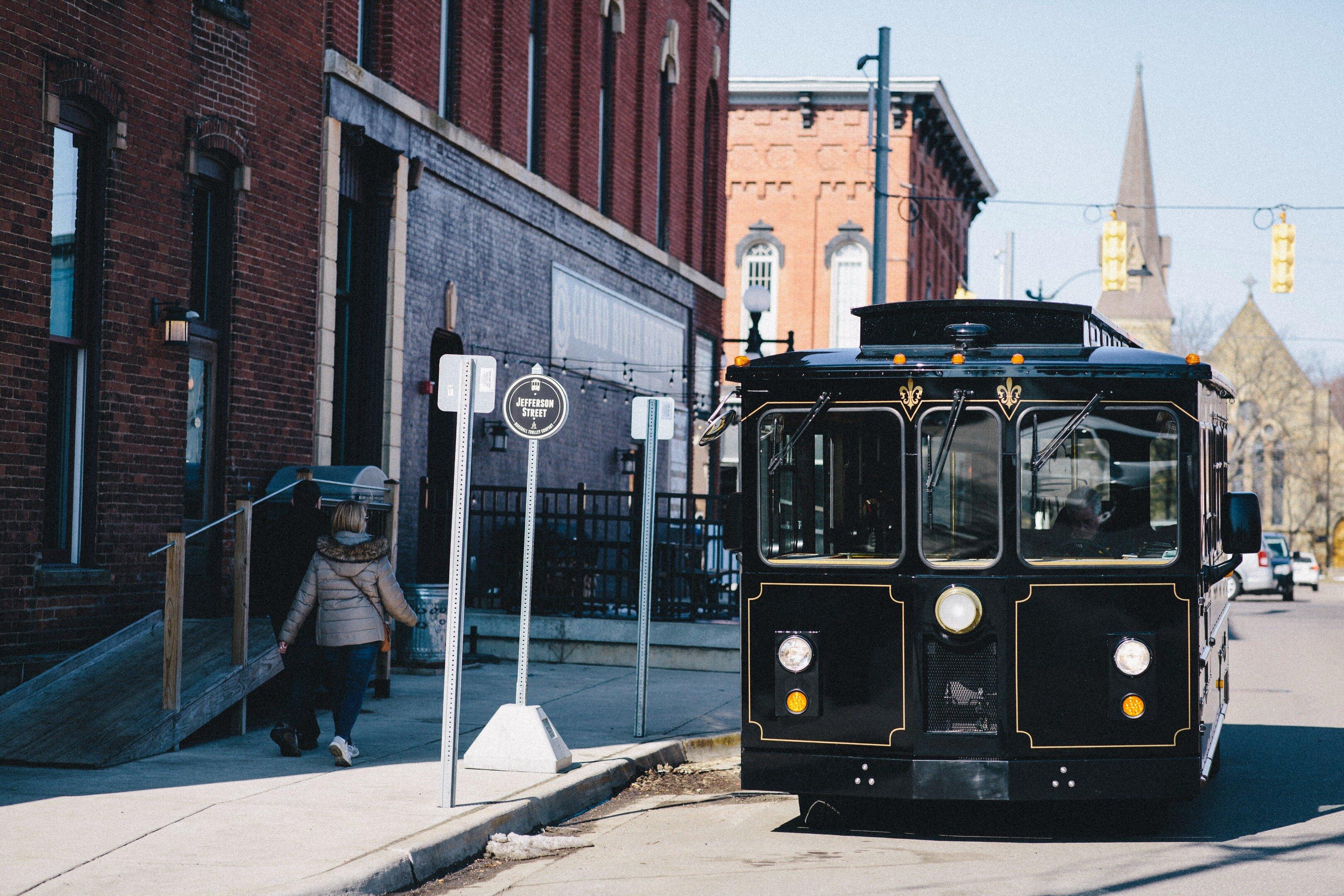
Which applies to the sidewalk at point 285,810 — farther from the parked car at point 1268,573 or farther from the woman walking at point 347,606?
the parked car at point 1268,573

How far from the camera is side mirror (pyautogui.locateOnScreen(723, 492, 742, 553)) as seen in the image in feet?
27.8

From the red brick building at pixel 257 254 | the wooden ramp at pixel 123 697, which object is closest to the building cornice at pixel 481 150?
the red brick building at pixel 257 254

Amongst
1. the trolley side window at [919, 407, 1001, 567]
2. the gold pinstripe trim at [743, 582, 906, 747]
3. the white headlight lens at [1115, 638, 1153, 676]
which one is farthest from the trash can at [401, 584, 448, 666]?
the white headlight lens at [1115, 638, 1153, 676]

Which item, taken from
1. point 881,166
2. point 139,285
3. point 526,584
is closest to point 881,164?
point 881,166

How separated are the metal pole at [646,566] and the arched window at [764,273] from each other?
32.5 metres

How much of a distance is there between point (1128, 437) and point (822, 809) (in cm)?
282

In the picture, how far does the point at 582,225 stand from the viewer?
21.6 metres

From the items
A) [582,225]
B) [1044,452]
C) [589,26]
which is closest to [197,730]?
[1044,452]

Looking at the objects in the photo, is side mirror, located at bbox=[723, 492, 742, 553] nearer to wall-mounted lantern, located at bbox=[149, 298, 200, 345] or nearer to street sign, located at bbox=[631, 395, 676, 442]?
street sign, located at bbox=[631, 395, 676, 442]

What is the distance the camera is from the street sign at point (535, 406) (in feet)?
32.5

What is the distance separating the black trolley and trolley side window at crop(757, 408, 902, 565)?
11mm

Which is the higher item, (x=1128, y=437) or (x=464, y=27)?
(x=464, y=27)

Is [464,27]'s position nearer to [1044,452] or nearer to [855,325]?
[1044,452]

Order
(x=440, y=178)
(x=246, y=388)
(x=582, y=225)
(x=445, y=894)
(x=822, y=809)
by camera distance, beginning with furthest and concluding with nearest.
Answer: (x=582, y=225) → (x=440, y=178) → (x=246, y=388) → (x=822, y=809) → (x=445, y=894)
